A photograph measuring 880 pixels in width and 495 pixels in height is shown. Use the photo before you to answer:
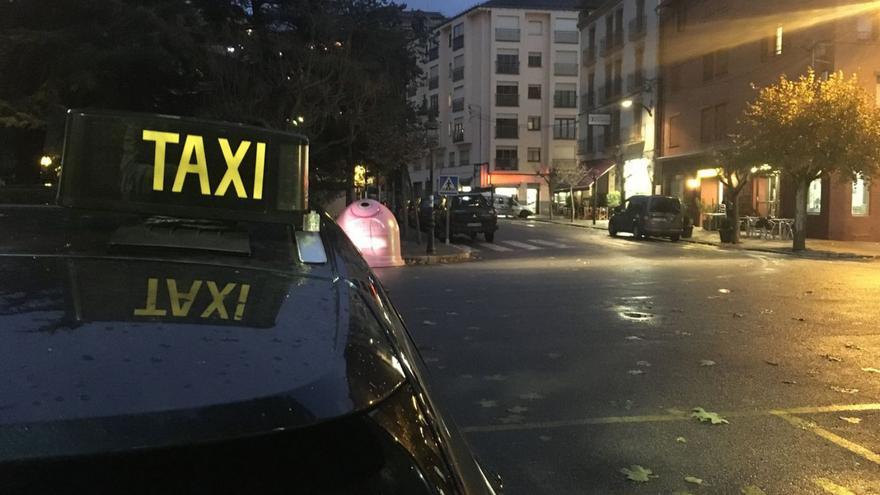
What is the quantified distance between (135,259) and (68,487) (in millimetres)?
947

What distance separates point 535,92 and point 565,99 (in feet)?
9.36

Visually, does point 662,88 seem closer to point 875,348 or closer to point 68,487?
point 875,348

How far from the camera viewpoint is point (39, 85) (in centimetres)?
1728

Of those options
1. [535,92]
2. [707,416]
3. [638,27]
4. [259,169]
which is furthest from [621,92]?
[259,169]

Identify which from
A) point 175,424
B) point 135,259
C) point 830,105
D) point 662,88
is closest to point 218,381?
point 175,424

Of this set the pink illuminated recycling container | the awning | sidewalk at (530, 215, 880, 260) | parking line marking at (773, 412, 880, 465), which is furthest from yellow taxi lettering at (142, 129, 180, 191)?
the awning

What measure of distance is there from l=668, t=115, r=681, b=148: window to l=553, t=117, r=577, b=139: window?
2875 centimetres

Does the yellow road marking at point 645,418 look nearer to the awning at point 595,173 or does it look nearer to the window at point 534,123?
the awning at point 595,173

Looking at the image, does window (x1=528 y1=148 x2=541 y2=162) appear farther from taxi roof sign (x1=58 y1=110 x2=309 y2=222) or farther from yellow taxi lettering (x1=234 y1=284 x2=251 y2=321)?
yellow taxi lettering (x1=234 y1=284 x2=251 y2=321)

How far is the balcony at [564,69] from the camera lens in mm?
65812

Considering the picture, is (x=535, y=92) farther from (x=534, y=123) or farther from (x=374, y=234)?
(x=374, y=234)

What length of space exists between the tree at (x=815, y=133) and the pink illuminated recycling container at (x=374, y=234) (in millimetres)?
11801

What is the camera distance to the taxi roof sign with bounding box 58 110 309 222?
7.61ft

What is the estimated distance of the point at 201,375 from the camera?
120 cm
